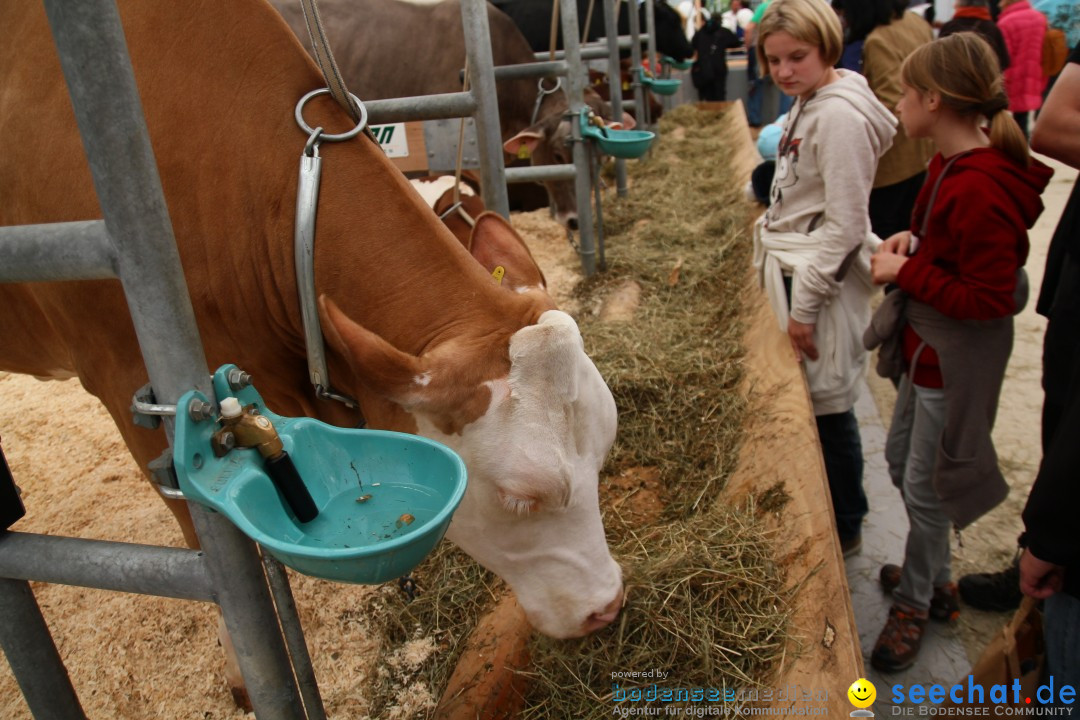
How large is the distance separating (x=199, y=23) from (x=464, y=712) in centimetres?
170

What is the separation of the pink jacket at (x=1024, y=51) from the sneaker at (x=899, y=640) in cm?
560

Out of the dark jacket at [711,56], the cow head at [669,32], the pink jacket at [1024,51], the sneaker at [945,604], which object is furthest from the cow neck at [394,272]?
the dark jacket at [711,56]

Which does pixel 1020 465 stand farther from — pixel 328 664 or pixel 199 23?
pixel 199 23

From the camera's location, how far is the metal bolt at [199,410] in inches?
35.5

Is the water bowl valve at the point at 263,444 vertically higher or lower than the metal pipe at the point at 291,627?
higher

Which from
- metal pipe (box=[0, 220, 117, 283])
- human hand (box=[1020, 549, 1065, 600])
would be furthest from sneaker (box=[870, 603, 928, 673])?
metal pipe (box=[0, 220, 117, 283])

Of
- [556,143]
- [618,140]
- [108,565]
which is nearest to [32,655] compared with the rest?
[108,565]

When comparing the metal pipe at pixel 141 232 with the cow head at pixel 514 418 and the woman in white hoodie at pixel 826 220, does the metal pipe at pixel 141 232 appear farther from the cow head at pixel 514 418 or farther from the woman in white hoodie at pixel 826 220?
the woman in white hoodie at pixel 826 220

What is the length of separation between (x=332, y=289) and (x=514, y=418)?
1.53 ft

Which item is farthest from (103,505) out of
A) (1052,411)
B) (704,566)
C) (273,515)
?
(1052,411)

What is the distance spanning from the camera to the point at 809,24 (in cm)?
245

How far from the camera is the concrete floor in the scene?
2426mm

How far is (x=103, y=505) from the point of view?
10.8 ft

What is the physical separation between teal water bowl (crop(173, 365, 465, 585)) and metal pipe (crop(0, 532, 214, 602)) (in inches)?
6.7
